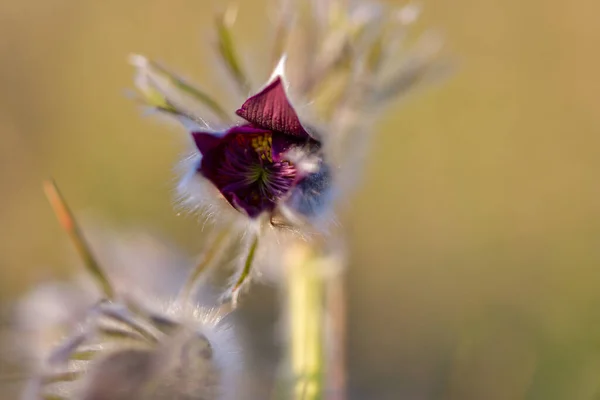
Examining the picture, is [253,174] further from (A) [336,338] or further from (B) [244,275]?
(A) [336,338]

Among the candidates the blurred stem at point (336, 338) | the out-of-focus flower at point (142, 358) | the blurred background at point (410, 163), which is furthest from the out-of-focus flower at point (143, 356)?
the blurred background at point (410, 163)

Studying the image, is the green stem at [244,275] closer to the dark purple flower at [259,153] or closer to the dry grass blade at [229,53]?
the dark purple flower at [259,153]

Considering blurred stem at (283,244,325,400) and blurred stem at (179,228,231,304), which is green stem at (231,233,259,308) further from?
blurred stem at (283,244,325,400)

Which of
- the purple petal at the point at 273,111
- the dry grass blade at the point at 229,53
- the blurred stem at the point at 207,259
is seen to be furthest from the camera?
the dry grass blade at the point at 229,53

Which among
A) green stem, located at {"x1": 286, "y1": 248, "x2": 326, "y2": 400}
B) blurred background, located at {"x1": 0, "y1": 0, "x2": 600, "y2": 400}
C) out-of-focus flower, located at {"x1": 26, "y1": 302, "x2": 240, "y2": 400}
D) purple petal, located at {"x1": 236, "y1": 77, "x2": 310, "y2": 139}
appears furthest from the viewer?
blurred background, located at {"x1": 0, "y1": 0, "x2": 600, "y2": 400}

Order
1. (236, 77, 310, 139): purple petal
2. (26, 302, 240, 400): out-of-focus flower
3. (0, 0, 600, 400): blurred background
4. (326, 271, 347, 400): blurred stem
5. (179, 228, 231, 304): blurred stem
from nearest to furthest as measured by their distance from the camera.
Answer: (236, 77, 310, 139): purple petal < (26, 302, 240, 400): out-of-focus flower < (179, 228, 231, 304): blurred stem < (326, 271, 347, 400): blurred stem < (0, 0, 600, 400): blurred background

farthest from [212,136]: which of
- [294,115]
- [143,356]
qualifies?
[143,356]

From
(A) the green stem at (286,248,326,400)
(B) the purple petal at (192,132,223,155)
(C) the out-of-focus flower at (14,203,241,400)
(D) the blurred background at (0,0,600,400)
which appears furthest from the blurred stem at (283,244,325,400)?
(D) the blurred background at (0,0,600,400)

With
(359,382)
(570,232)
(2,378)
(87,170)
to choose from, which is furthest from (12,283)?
(570,232)
